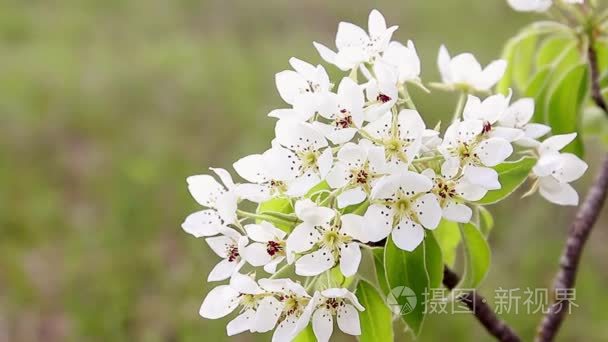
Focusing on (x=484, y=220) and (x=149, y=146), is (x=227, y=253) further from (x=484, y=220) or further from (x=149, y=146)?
(x=149, y=146)

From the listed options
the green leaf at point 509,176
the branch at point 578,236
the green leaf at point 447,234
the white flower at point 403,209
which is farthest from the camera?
the branch at point 578,236

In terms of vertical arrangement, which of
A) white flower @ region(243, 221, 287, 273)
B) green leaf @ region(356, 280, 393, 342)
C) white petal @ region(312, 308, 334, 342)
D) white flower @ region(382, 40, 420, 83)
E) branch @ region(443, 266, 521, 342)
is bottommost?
branch @ region(443, 266, 521, 342)

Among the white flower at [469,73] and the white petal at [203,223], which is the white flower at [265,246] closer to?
the white petal at [203,223]

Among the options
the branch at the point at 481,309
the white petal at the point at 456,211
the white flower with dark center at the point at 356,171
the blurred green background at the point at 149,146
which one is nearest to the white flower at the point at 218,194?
the white flower with dark center at the point at 356,171

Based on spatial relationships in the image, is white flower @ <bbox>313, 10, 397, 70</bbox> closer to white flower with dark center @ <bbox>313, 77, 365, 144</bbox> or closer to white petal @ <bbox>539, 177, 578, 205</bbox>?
white flower with dark center @ <bbox>313, 77, 365, 144</bbox>

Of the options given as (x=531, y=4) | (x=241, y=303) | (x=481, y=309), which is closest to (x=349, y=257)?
(x=241, y=303)

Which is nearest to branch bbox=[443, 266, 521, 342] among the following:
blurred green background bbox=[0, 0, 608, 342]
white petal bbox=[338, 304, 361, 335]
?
white petal bbox=[338, 304, 361, 335]
